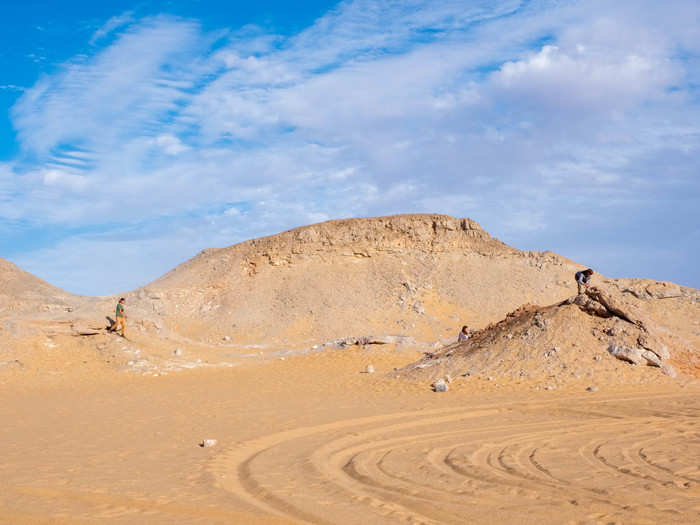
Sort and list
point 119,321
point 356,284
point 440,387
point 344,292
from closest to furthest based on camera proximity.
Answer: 1. point 440,387
2. point 119,321
3. point 344,292
4. point 356,284

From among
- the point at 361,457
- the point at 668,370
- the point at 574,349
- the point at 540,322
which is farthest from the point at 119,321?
the point at 668,370

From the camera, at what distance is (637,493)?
559 centimetres

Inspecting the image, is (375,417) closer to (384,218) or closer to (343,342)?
(343,342)

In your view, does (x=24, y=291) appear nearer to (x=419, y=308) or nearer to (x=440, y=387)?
(x=419, y=308)

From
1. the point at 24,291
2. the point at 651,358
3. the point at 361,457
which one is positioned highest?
the point at 24,291

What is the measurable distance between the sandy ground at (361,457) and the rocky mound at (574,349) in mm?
956

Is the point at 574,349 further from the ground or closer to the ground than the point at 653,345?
closer to the ground

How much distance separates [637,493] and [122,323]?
21506 mm

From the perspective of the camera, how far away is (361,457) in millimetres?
7695

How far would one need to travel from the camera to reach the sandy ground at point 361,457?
530 cm

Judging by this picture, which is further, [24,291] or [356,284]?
[24,291]

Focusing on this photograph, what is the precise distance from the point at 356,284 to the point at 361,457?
28.0 metres

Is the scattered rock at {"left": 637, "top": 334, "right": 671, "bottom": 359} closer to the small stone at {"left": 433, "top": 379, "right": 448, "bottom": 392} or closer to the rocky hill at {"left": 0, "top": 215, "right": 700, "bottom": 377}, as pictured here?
the small stone at {"left": 433, "top": 379, "right": 448, "bottom": 392}

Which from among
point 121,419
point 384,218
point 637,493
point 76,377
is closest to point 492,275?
point 384,218
